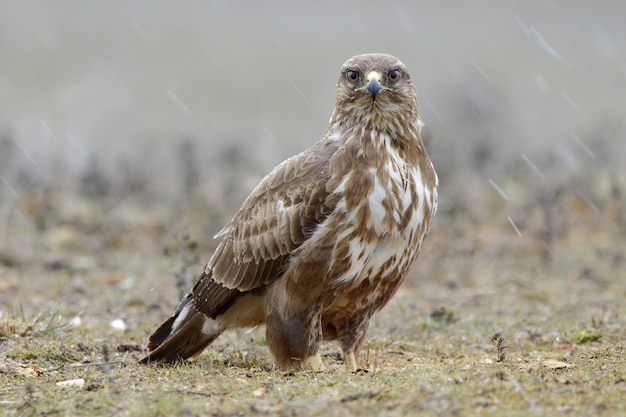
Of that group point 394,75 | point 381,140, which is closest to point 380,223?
point 381,140

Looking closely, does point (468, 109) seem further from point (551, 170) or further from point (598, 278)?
Answer: point (598, 278)

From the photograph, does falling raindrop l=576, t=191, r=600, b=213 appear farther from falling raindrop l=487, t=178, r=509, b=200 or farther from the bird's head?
the bird's head

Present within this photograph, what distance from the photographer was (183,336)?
22.7ft

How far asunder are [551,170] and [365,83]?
9662mm

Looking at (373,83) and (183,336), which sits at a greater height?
(373,83)

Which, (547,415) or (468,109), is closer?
(547,415)

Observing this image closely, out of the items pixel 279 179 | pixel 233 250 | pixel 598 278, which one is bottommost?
pixel 598 278

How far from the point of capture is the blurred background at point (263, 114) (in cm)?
1333

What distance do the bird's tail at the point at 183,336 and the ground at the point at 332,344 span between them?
16cm

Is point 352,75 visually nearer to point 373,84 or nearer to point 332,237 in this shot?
point 373,84

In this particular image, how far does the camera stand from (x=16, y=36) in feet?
183

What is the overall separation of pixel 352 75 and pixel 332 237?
1183 mm

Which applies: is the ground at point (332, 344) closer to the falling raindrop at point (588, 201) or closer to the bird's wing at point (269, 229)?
the falling raindrop at point (588, 201)

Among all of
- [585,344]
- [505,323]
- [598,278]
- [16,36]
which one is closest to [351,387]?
[585,344]
